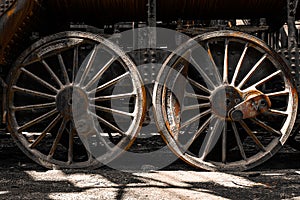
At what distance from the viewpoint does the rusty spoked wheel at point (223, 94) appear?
5164 mm

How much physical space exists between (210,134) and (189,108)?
434 millimetres

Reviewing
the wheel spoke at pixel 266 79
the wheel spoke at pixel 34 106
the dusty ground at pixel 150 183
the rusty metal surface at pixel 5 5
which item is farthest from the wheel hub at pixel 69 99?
the wheel spoke at pixel 266 79

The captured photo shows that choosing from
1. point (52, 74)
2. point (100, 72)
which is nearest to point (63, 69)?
point (52, 74)

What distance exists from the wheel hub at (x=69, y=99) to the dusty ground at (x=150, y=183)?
78 cm

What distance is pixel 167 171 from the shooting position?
521 centimetres

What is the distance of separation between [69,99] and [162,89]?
120 cm

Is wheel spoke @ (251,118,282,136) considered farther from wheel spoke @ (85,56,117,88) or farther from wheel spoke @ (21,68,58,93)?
wheel spoke @ (21,68,58,93)

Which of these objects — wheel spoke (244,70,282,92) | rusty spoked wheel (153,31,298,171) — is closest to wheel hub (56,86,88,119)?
rusty spoked wheel (153,31,298,171)

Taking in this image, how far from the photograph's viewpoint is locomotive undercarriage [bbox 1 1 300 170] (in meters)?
5.17

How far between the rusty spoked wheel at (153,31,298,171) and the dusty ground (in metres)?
0.34

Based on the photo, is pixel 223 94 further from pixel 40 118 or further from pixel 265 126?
pixel 40 118

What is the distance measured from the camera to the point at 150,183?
457 cm

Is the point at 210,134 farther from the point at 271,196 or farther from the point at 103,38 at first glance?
the point at 103,38

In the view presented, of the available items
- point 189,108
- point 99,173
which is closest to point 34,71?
point 99,173
